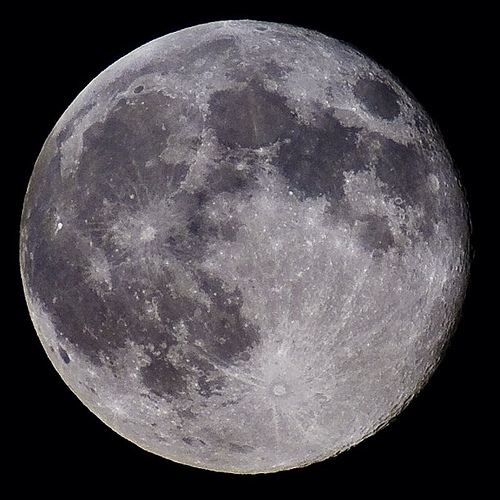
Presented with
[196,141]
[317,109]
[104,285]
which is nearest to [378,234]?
[317,109]

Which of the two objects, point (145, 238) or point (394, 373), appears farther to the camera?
point (394, 373)

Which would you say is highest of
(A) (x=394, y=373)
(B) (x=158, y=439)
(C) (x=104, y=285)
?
(A) (x=394, y=373)

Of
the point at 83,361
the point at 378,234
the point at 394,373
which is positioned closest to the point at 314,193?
the point at 378,234

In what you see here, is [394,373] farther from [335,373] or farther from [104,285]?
[104,285]

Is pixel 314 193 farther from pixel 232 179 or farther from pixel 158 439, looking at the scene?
→ pixel 158 439

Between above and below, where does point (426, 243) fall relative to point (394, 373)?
above

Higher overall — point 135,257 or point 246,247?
point 246,247
